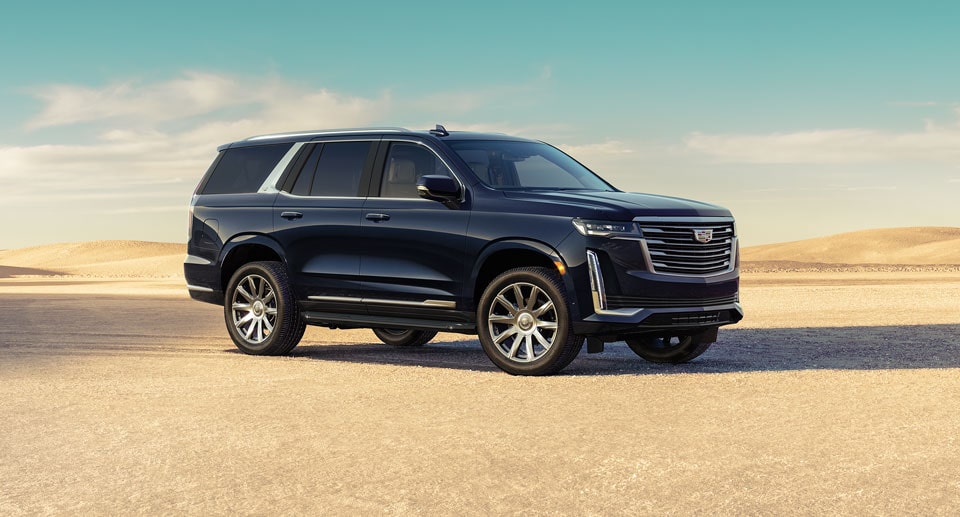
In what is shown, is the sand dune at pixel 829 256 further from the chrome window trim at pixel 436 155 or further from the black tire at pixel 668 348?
the chrome window trim at pixel 436 155

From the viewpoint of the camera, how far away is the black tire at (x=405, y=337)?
12.9 metres

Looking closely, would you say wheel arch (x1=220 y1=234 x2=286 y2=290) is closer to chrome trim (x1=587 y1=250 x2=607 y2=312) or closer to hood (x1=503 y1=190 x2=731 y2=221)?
hood (x1=503 y1=190 x2=731 y2=221)

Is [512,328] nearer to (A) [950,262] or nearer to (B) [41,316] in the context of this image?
(B) [41,316]

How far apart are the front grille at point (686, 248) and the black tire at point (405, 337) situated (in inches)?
163

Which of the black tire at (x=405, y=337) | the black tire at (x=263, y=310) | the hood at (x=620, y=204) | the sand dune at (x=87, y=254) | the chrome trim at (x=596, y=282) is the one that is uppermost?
the hood at (x=620, y=204)

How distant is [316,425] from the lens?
23.7 ft

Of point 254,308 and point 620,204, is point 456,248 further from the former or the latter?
point 254,308

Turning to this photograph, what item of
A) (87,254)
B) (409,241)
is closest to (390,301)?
(409,241)

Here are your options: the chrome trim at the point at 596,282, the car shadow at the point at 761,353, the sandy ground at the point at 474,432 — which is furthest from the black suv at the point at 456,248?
the sandy ground at the point at 474,432

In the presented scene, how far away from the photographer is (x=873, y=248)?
71.9 meters

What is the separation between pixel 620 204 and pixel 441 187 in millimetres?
1583

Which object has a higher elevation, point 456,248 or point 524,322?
point 456,248

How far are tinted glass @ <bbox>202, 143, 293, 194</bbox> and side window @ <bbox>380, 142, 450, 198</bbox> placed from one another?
1457 mm

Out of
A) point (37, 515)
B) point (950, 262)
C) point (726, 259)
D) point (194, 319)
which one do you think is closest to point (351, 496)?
point (37, 515)
